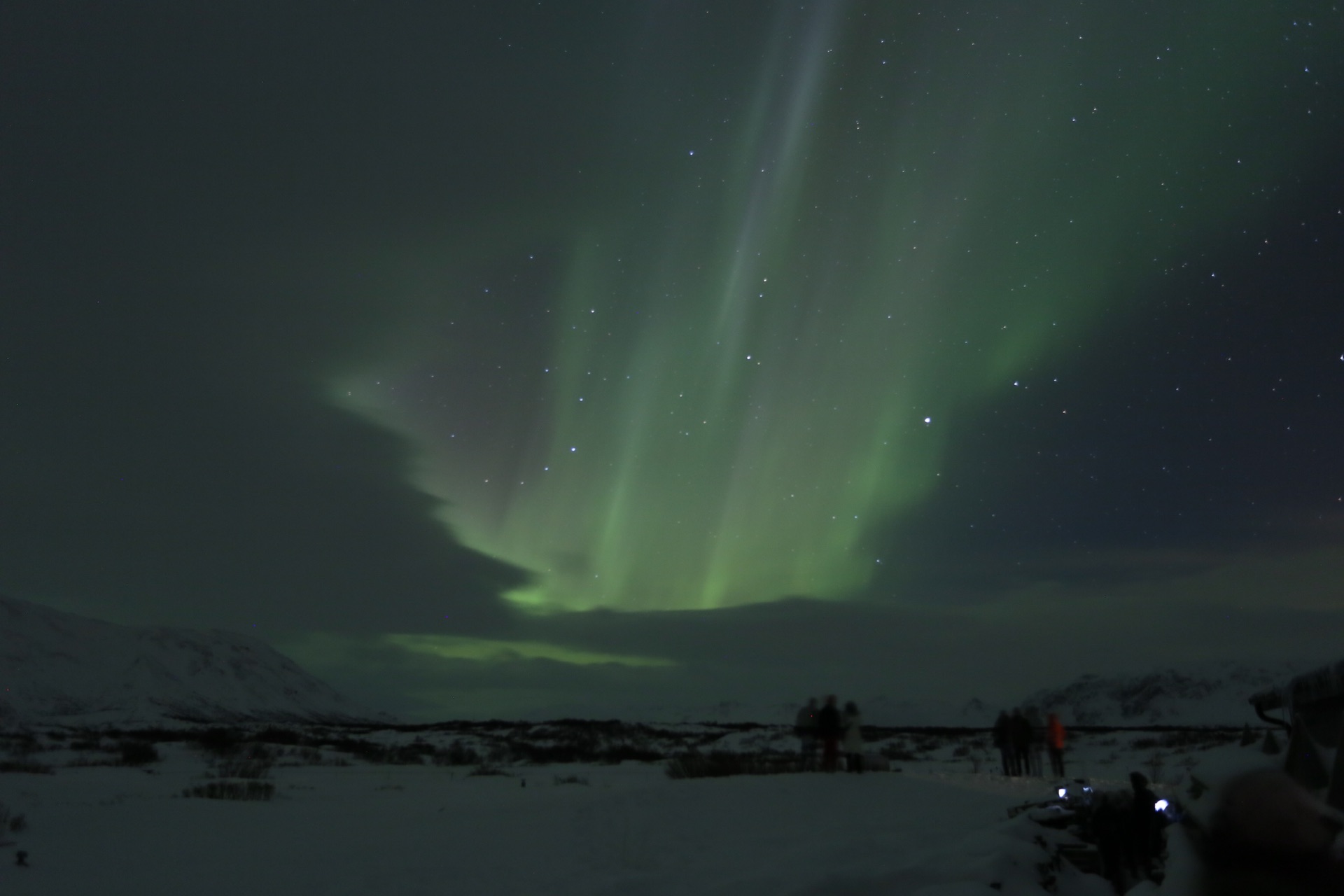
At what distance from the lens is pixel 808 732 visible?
19.5 metres

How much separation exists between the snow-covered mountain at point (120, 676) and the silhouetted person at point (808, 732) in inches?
5400

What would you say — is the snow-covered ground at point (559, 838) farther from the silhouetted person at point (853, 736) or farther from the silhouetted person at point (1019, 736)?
the silhouetted person at point (1019, 736)

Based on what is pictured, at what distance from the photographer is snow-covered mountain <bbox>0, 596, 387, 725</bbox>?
14238 cm

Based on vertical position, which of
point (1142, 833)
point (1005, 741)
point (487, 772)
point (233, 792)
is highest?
point (1142, 833)

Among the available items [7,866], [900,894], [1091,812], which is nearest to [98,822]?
[7,866]

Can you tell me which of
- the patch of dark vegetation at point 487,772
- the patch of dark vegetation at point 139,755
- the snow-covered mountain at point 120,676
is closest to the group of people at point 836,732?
the patch of dark vegetation at point 487,772

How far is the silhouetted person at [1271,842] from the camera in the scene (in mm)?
2227

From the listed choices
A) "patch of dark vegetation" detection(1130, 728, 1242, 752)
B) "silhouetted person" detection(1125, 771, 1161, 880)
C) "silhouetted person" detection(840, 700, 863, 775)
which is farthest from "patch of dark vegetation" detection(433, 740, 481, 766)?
"silhouetted person" detection(1125, 771, 1161, 880)

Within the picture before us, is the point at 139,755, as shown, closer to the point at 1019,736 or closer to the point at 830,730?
the point at 830,730

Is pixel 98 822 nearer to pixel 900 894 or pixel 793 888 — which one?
pixel 793 888

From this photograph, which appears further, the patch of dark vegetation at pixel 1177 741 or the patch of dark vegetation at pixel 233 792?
the patch of dark vegetation at pixel 1177 741

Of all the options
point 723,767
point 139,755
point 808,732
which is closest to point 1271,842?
point 723,767

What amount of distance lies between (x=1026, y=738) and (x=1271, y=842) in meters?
21.3

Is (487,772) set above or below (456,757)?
above
